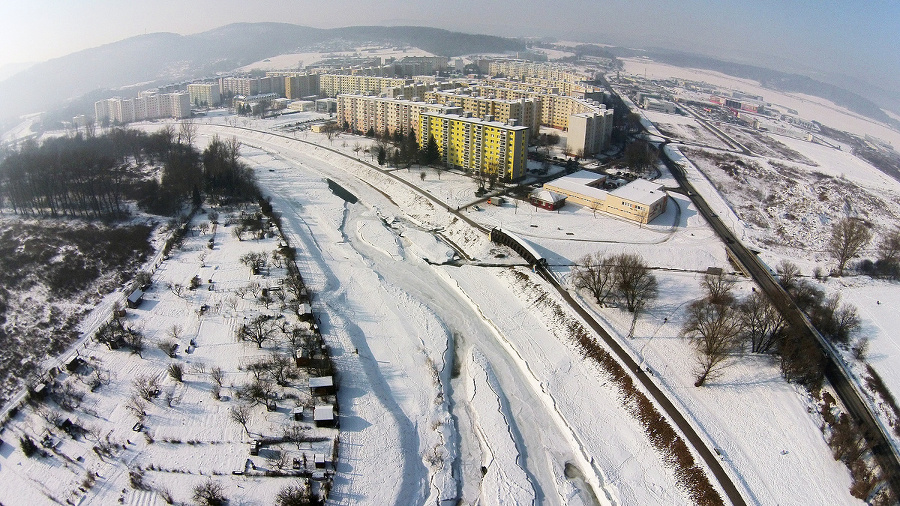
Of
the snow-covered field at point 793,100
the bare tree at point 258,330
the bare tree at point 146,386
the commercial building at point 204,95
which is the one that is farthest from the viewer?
the snow-covered field at point 793,100

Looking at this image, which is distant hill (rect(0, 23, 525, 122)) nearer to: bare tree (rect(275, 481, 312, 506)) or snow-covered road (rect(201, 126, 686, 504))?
snow-covered road (rect(201, 126, 686, 504))

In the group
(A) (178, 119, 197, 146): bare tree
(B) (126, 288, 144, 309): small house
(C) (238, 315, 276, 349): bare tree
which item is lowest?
(C) (238, 315, 276, 349): bare tree

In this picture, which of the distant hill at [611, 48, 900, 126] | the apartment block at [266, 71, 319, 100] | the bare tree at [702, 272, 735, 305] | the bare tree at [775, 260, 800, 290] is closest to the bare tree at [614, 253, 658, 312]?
the bare tree at [702, 272, 735, 305]

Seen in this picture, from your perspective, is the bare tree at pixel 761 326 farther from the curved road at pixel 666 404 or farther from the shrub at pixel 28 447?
the shrub at pixel 28 447

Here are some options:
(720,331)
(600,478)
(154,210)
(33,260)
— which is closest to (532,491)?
(600,478)

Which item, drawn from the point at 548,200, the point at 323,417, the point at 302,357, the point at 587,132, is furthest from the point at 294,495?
the point at 587,132

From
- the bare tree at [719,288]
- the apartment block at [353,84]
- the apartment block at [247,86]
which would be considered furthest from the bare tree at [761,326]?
the apartment block at [247,86]
